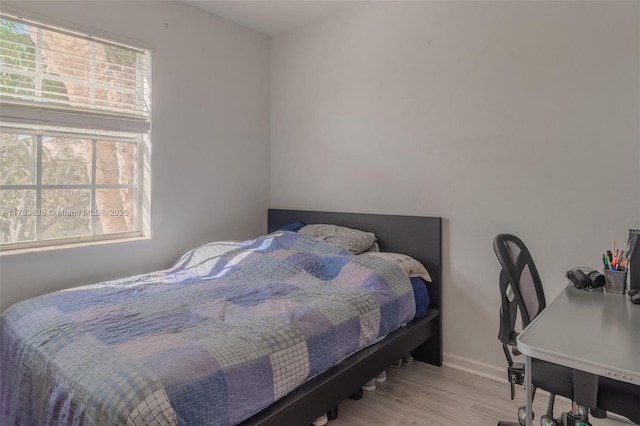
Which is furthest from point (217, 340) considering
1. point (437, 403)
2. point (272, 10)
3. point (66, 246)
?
point (272, 10)

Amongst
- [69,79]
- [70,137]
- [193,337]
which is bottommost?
[193,337]

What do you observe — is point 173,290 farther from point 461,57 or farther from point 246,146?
point 461,57

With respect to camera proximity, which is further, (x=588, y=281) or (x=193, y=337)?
(x=588, y=281)

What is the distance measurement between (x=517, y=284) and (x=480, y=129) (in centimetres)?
127

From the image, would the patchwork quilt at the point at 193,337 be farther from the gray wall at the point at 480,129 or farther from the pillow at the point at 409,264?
the gray wall at the point at 480,129

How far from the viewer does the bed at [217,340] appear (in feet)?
3.91

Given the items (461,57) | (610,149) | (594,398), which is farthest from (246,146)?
(594,398)

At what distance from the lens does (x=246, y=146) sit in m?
3.48

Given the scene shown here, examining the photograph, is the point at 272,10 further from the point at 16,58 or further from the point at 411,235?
the point at 411,235

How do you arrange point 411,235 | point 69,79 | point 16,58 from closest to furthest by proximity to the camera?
1. point 16,58
2. point 69,79
3. point 411,235

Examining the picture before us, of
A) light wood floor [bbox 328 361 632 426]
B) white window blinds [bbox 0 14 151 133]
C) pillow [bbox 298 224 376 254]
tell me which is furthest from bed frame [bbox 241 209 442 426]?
white window blinds [bbox 0 14 151 133]

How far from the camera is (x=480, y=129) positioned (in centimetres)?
245

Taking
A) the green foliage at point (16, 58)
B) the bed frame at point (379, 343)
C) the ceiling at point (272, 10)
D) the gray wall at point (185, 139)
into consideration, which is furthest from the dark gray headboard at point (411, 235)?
the green foliage at point (16, 58)

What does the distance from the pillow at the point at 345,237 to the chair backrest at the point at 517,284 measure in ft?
3.81
